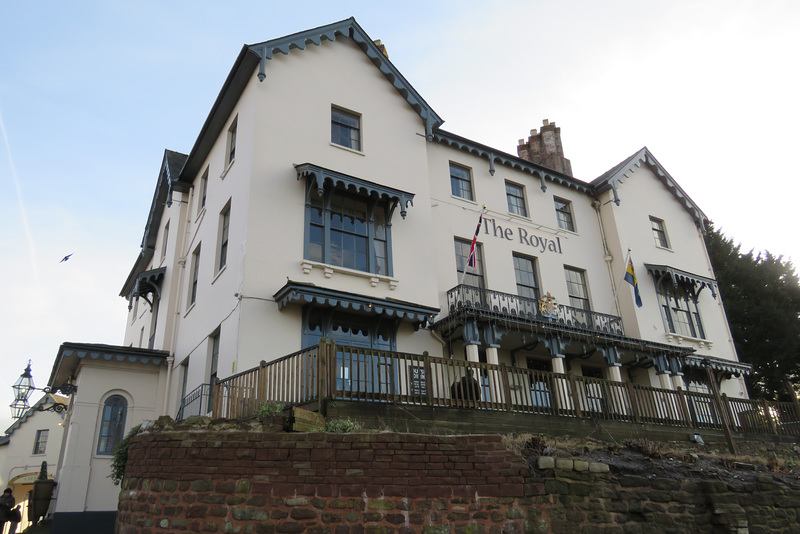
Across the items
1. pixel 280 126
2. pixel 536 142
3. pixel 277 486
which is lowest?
pixel 277 486

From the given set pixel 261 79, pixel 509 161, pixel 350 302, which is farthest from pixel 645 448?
pixel 261 79

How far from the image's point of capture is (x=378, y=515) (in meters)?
8.62

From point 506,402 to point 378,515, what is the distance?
647 cm

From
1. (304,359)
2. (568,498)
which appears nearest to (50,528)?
(304,359)

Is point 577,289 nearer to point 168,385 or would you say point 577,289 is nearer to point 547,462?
point 547,462

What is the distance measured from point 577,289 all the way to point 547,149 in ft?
23.8

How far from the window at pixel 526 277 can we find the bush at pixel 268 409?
11.5 meters

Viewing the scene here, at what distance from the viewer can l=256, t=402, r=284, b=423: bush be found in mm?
10680

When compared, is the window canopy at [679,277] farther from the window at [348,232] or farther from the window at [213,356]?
the window at [213,356]

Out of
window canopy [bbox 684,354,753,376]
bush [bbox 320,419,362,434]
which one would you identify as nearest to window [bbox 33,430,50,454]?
bush [bbox 320,419,362,434]

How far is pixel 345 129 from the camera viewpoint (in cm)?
1912

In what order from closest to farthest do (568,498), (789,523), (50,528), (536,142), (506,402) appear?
1. (568,498)
2. (789,523)
3. (506,402)
4. (50,528)
5. (536,142)

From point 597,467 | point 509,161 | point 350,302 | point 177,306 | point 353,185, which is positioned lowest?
point 597,467

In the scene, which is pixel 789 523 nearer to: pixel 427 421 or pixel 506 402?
pixel 506 402
